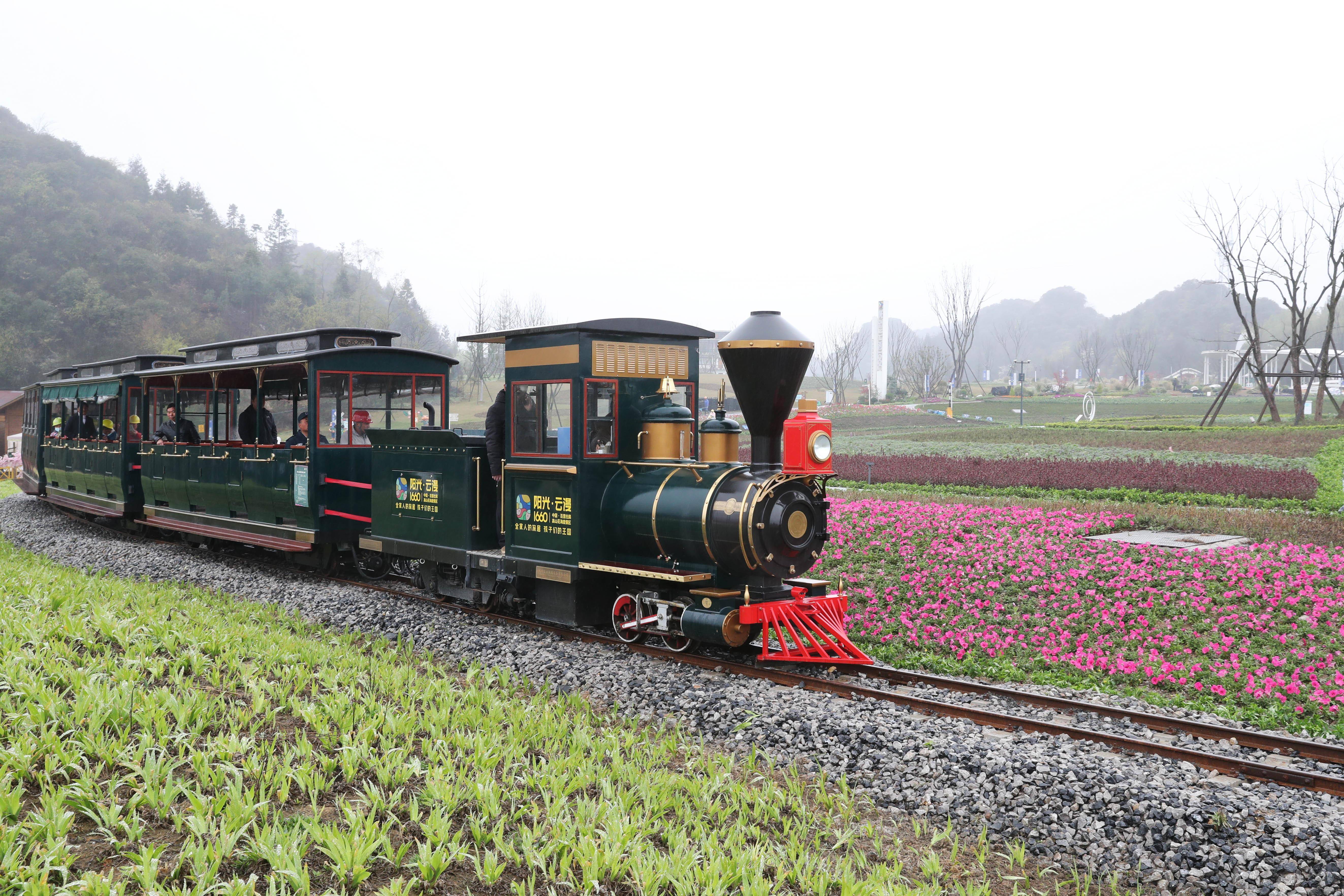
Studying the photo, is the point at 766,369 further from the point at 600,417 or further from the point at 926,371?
the point at 926,371

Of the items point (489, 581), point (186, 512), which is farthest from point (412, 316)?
point (489, 581)

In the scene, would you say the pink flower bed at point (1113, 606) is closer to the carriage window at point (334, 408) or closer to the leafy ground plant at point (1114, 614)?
the leafy ground plant at point (1114, 614)

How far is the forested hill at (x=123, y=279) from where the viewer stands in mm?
65000

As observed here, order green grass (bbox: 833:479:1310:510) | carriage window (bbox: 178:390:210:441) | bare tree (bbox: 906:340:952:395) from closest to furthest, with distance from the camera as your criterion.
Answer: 1. green grass (bbox: 833:479:1310:510)
2. carriage window (bbox: 178:390:210:441)
3. bare tree (bbox: 906:340:952:395)

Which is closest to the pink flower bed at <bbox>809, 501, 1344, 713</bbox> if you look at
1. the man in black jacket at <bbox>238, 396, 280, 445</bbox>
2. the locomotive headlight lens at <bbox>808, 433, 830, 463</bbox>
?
the locomotive headlight lens at <bbox>808, 433, 830, 463</bbox>

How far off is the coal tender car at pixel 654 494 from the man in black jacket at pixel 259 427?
491 cm

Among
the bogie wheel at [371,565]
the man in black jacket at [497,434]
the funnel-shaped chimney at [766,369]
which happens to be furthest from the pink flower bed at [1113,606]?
the bogie wheel at [371,565]

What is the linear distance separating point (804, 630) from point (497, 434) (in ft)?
12.2

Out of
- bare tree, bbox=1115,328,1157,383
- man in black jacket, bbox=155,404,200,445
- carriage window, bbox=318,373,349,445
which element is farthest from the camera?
bare tree, bbox=1115,328,1157,383

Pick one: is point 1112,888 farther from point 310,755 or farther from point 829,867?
point 310,755

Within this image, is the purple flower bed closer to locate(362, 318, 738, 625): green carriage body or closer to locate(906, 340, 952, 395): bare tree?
locate(362, 318, 738, 625): green carriage body

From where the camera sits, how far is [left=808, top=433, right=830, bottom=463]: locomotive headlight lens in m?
7.46

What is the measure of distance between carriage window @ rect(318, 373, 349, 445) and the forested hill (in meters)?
56.8

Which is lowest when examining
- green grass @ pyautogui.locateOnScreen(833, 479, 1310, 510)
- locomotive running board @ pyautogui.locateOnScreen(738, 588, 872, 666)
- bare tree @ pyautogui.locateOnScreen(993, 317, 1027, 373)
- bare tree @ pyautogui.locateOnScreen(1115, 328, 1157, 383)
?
locomotive running board @ pyautogui.locateOnScreen(738, 588, 872, 666)
